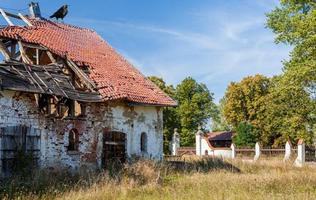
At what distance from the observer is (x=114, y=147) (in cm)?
2105

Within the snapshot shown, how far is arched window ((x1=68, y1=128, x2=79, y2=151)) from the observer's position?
19.5 metres

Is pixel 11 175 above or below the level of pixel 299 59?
below

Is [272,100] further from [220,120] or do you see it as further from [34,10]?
[220,120]

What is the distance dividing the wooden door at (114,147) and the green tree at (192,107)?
1348 inches

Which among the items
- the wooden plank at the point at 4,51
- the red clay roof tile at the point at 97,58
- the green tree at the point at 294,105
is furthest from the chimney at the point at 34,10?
the green tree at the point at 294,105

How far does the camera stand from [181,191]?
13320 mm

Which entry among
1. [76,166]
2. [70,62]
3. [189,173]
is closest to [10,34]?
[70,62]

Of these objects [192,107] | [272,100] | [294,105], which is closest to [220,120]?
[192,107]

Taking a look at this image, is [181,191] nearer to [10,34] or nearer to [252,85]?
[10,34]

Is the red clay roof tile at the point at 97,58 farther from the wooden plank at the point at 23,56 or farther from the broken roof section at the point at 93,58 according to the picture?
the wooden plank at the point at 23,56

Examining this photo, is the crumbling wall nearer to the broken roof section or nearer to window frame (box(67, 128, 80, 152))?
window frame (box(67, 128, 80, 152))

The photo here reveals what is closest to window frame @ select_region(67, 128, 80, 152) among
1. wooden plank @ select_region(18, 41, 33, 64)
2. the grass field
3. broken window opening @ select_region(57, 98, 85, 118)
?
broken window opening @ select_region(57, 98, 85, 118)

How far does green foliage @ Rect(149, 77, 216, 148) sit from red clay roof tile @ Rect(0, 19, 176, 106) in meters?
27.5

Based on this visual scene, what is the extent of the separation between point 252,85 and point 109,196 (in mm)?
43920
